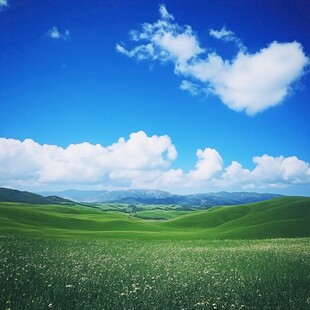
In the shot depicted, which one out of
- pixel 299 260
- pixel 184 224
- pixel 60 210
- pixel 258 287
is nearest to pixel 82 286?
pixel 258 287

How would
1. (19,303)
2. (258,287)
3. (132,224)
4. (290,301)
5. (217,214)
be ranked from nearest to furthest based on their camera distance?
1. (19,303)
2. (290,301)
3. (258,287)
4. (132,224)
5. (217,214)

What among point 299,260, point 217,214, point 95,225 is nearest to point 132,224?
point 95,225

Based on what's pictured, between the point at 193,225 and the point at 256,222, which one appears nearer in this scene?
the point at 256,222

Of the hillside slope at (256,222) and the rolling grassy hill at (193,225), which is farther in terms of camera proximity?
the rolling grassy hill at (193,225)

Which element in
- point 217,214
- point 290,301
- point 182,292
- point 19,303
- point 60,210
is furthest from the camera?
point 60,210

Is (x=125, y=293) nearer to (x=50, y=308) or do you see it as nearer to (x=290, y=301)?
(x=50, y=308)

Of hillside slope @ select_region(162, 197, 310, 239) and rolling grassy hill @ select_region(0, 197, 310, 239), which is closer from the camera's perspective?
hillside slope @ select_region(162, 197, 310, 239)

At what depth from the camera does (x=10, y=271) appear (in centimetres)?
1369

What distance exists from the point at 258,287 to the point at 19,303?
28.8 ft

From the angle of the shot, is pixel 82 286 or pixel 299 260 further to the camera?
pixel 299 260

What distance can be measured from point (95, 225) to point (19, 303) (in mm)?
79366

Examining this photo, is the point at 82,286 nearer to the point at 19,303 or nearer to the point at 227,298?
the point at 19,303

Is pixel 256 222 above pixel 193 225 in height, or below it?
above

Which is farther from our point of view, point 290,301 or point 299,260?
point 299,260
